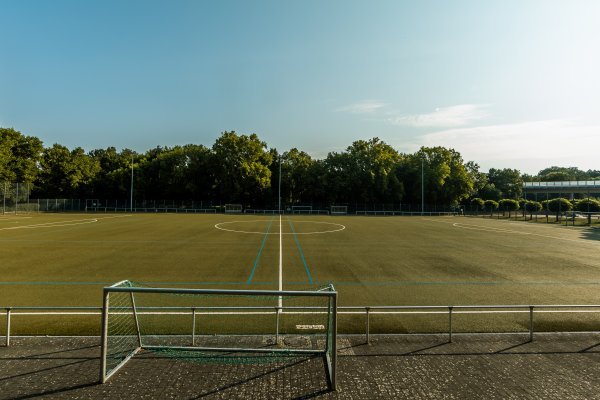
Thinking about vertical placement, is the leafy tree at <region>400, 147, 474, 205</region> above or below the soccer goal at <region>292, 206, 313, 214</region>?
above

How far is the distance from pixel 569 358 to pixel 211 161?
71989 mm

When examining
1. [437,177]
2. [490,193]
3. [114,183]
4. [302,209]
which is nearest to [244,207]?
[302,209]

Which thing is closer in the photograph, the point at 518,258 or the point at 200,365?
the point at 200,365

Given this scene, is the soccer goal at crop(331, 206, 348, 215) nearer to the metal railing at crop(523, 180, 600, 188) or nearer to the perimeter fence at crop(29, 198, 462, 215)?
the perimeter fence at crop(29, 198, 462, 215)

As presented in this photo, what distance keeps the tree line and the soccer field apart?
47223 mm

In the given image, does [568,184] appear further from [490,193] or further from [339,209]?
[339,209]

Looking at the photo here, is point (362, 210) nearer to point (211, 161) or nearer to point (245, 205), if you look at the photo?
point (245, 205)

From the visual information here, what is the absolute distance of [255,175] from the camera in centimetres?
7006

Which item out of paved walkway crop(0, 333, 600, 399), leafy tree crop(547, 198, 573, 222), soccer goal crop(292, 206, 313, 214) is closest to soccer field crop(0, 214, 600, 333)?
paved walkway crop(0, 333, 600, 399)

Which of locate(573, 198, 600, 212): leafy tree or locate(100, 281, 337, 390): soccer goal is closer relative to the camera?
locate(100, 281, 337, 390): soccer goal

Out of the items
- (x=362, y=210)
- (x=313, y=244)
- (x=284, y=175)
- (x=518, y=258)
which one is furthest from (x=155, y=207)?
(x=518, y=258)

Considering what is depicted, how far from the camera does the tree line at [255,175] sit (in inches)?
2815

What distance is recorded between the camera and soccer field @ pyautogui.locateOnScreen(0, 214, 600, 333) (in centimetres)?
1177

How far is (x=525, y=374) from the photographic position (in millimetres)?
6160
